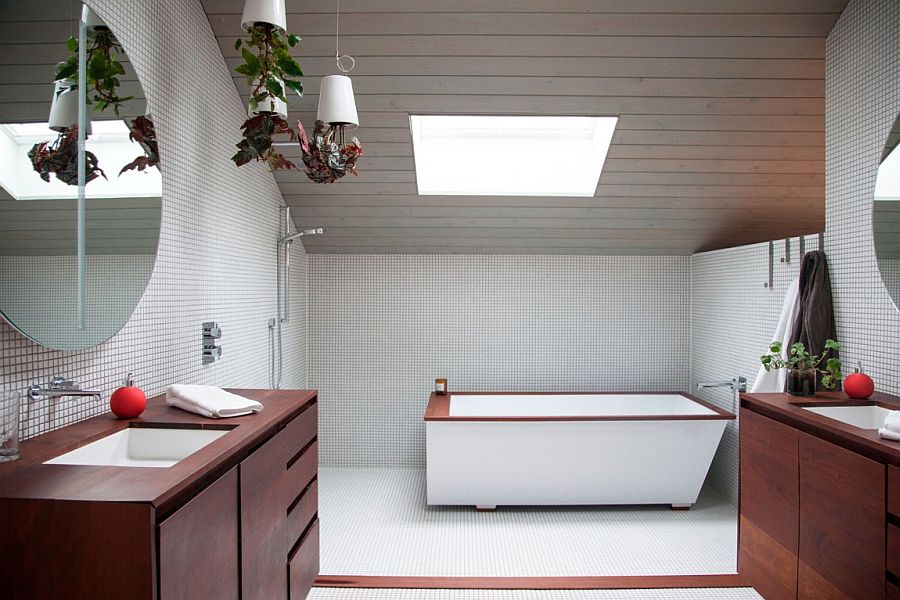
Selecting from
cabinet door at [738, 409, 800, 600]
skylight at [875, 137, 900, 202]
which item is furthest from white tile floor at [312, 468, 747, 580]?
skylight at [875, 137, 900, 202]

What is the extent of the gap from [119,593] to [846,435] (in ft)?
6.63

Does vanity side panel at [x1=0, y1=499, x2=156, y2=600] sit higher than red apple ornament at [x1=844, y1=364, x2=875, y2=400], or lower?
lower

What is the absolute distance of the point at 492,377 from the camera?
480cm

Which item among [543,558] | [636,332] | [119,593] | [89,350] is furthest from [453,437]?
[119,593]

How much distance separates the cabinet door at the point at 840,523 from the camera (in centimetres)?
181

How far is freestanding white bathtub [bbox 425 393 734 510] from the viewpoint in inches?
145

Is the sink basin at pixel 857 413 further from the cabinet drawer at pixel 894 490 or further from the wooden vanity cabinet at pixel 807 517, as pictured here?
the cabinet drawer at pixel 894 490

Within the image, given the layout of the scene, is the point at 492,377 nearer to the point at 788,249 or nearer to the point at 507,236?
the point at 507,236

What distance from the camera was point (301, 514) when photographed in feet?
7.77

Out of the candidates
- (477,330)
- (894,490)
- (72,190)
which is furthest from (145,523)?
(477,330)

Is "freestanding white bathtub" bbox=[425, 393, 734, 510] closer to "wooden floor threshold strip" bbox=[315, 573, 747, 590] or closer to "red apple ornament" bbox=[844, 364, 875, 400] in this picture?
"wooden floor threshold strip" bbox=[315, 573, 747, 590]

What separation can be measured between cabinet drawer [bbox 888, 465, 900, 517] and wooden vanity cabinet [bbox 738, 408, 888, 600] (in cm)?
3

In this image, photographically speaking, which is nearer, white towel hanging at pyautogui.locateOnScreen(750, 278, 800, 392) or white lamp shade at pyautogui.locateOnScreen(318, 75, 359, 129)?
white lamp shade at pyautogui.locateOnScreen(318, 75, 359, 129)

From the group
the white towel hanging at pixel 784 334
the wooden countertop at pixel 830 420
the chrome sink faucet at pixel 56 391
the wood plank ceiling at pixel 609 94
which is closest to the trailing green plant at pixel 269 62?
the wood plank ceiling at pixel 609 94
